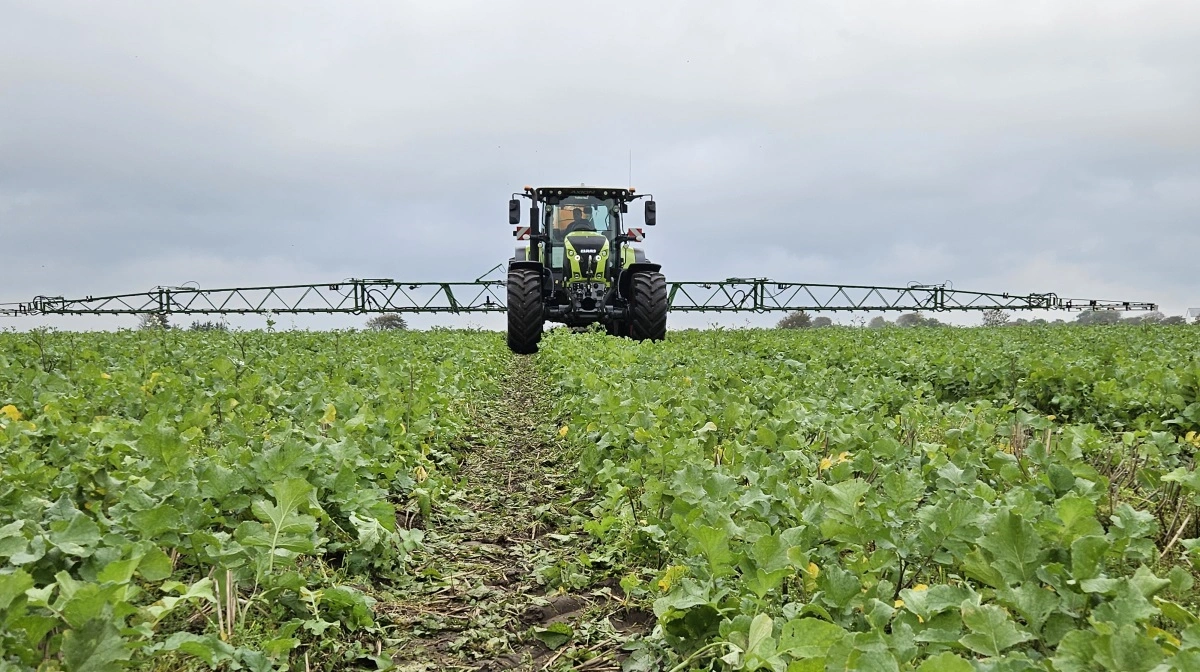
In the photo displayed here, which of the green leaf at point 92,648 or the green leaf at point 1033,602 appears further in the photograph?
the green leaf at point 1033,602

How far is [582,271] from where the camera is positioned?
15719 millimetres

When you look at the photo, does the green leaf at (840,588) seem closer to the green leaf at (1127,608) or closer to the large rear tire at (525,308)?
the green leaf at (1127,608)

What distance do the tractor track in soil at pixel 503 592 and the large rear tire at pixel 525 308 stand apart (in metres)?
9.44

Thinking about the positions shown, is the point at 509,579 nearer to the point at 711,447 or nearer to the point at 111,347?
the point at 711,447

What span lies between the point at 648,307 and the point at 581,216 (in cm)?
281

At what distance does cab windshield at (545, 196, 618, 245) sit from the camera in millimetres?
16703

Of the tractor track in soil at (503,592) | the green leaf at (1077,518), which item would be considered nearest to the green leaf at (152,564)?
the tractor track in soil at (503,592)

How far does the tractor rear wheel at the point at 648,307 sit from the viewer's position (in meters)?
15.3

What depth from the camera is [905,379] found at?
9.62m

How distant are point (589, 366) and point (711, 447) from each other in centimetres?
412

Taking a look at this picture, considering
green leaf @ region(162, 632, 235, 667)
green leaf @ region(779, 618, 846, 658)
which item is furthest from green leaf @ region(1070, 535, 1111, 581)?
green leaf @ region(162, 632, 235, 667)

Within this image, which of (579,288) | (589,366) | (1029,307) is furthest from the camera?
(1029,307)

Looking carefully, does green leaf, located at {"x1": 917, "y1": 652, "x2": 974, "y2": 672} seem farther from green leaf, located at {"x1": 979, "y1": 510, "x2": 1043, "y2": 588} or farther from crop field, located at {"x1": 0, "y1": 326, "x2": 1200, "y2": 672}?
green leaf, located at {"x1": 979, "y1": 510, "x2": 1043, "y2": 588}

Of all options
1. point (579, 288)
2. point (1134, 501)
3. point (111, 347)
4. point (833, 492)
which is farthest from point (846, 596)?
point (579, 288)
